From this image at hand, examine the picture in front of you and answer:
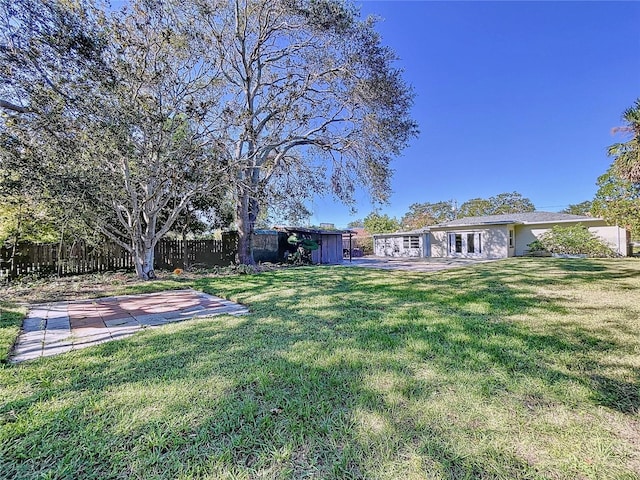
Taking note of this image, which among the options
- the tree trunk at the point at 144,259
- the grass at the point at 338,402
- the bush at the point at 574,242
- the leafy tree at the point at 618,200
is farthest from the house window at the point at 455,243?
the tree trunk at the point at 144,259

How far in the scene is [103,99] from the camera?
20.0ft

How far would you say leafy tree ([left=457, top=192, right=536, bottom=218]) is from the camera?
114 ft

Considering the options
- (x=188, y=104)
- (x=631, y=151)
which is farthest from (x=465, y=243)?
(x=188, y=104)

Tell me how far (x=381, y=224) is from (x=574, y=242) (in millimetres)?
16343

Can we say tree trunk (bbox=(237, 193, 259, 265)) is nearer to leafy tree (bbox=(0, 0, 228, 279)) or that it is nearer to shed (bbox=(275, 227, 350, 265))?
shed (bbox=(275, 227, 350, 265))

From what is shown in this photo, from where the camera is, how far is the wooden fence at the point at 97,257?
8.34 m

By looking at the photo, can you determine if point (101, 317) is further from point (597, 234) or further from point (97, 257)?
point (597, 234)

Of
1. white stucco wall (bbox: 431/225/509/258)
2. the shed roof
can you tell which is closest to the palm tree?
white stucco wall (bbox: 431/225/509/258)

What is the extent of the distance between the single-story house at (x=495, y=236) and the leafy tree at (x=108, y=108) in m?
17.0

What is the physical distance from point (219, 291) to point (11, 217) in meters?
6.53

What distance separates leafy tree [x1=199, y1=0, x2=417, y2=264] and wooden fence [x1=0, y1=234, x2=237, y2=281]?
1.73m

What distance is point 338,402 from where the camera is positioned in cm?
210

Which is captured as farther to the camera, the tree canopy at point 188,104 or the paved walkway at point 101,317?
the tree canopy at point 188,104

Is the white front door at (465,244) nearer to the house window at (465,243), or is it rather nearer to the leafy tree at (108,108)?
the house window at (465,243)
